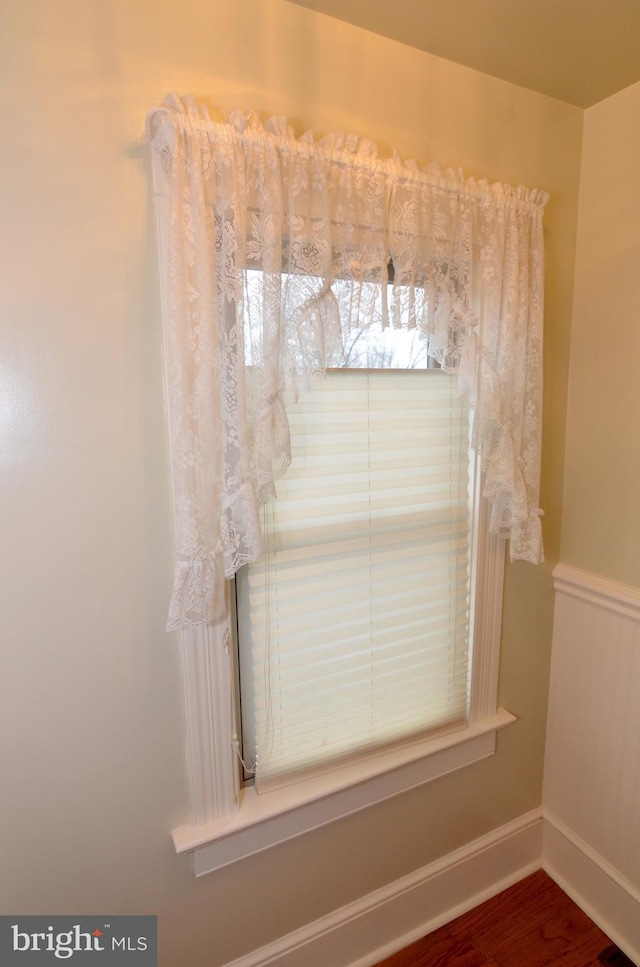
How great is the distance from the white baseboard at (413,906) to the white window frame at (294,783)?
332 mm

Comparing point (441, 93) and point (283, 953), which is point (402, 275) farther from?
point (283, 953)

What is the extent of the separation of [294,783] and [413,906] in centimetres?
66

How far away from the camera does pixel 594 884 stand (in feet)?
5.23

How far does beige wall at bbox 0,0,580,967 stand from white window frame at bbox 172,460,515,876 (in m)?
0.05

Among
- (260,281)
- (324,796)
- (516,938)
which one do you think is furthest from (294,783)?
(260,281)

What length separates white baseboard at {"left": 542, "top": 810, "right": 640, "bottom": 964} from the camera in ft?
4.88

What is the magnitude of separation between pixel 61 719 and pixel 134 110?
4.07 ft

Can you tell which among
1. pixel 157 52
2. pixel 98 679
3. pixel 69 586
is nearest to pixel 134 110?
pixel 157 52

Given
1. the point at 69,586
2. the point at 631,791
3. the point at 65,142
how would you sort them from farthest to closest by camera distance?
the point at 631,791
the point at 69,586
the point at 65,142

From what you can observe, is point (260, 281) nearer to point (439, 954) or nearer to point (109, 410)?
point (109, 410)

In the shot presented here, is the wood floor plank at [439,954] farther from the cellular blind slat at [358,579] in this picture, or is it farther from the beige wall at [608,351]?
the beige wall at [608,351]

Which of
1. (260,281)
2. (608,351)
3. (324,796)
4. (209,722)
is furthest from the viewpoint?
(608,351)

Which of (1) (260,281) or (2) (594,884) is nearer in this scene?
(1) (260,281)

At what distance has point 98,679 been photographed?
107 centimetres
